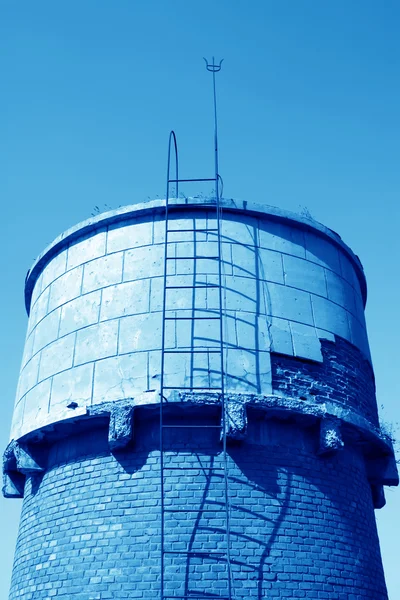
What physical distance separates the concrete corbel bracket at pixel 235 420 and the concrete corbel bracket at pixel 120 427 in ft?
3.80

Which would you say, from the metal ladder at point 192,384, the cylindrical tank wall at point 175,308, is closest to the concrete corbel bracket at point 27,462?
the cylindrical tank wall at point 175,308

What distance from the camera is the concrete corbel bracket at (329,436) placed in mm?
8567

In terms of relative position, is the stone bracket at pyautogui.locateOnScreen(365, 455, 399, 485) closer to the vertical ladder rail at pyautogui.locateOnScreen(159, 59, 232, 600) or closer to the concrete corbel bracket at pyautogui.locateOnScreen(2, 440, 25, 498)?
the vertical ladder rail at pyautogui.locateOnScreen(159, 59, 232, 600)

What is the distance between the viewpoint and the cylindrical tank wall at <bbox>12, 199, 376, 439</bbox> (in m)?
8.77

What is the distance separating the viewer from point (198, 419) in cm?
845

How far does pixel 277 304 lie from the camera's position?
9.33 metres

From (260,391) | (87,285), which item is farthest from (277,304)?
(87,285)

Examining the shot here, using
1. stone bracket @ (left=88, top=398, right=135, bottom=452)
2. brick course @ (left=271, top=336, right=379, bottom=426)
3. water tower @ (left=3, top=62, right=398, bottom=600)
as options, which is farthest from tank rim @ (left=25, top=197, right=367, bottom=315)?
stone bracket @ (left=88, top=398, right=135, bottom=452)

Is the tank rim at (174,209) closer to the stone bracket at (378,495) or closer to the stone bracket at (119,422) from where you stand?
the stone bracket at (119,422)

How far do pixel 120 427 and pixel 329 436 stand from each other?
105 inches

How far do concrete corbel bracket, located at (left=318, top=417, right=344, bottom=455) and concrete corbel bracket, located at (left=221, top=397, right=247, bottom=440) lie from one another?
1127 millimetres

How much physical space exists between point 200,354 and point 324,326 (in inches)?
80.8

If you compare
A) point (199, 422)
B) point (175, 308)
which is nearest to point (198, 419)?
point (199, 422)

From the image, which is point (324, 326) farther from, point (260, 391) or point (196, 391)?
point (196, 391)
